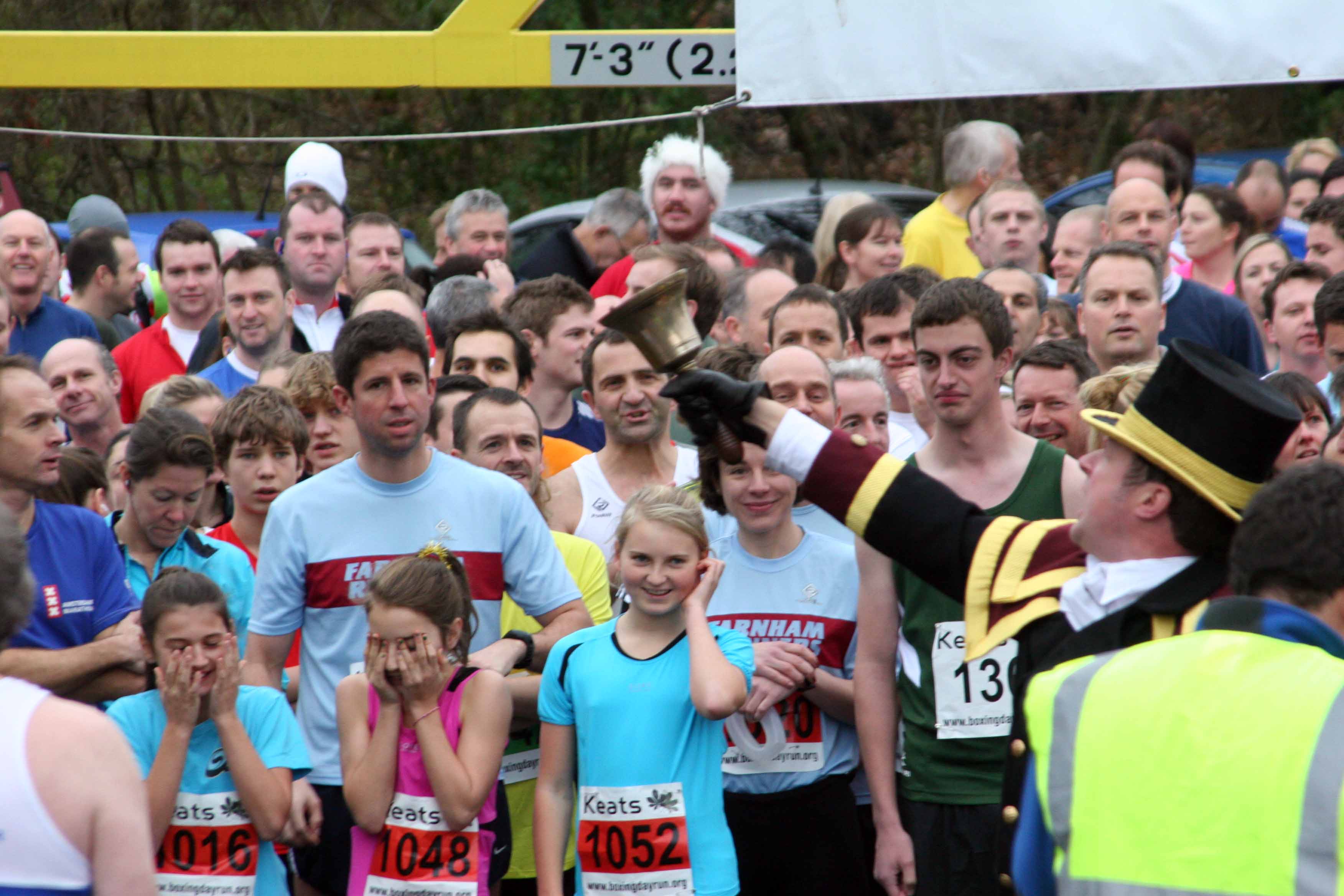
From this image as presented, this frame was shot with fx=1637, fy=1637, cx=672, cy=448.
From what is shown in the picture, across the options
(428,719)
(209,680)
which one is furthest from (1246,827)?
(209,680)

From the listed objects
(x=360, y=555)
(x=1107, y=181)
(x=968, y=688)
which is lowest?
(x=968, y=688)

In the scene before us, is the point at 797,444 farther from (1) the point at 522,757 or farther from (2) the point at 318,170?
(2) the point at 318,170

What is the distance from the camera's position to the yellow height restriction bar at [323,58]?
6.35 meters

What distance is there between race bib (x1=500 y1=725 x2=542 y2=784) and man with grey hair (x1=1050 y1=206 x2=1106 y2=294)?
4625 mm

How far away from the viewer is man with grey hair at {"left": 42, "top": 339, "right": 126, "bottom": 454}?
6.50 meters

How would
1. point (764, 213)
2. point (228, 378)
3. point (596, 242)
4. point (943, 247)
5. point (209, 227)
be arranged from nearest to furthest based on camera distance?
point (228, 378)
point (943, 247)
point (596, 242)
point (764, 213)
point (209, 227)

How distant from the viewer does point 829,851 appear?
4609 millimetres

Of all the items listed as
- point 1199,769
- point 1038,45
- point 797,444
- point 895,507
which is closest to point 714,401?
point 797,444

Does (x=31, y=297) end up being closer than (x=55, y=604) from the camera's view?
No

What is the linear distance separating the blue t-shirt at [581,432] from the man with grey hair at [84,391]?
1.76 metres

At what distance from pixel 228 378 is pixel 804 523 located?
320 centimetres

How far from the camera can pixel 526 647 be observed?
4.55m

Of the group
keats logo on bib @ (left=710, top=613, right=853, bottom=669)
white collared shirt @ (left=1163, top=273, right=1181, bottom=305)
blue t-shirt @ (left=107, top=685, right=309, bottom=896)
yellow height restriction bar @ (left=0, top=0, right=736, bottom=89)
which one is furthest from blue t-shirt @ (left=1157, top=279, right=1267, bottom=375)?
blue t-shirt @ (left=107, top=685, right=309, bottom=896)

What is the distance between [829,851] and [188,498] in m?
2.17
